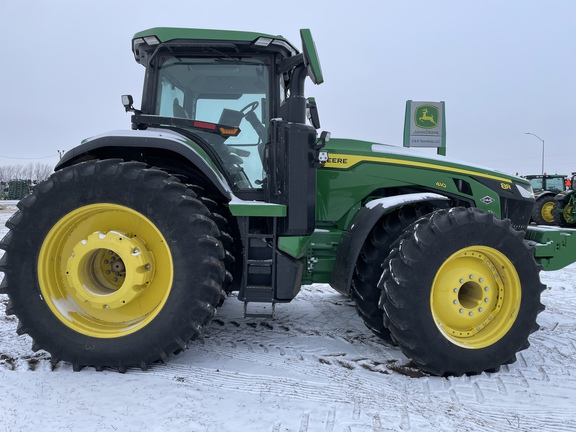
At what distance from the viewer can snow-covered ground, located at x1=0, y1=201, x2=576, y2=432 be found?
229 cm

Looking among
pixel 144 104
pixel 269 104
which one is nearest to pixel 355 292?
pixel 269 104

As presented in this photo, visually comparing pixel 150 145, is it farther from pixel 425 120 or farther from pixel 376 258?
pixel 425 120

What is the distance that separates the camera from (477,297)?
3119mm

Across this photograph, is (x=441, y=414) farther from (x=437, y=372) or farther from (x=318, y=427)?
(x=318, y=427)

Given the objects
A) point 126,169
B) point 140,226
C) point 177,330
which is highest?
point 126,169

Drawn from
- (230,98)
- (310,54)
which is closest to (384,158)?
(310,54)

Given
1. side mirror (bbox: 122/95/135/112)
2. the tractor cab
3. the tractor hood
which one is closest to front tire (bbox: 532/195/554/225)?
the tractor hood

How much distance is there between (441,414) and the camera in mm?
2406

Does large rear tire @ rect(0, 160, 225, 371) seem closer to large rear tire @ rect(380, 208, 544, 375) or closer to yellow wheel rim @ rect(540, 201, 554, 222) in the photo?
large rear tire @ rect(380, 208, 544, 375)

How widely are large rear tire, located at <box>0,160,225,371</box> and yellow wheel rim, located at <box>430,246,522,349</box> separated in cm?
155

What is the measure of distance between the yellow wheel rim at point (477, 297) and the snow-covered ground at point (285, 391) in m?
0.29

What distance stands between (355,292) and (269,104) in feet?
5.45

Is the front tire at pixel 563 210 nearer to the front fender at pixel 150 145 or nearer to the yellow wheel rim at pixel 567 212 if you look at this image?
the yellow wheel rim at pixel 567 212

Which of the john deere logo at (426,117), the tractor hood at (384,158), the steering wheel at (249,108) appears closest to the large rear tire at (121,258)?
the steering wheel at (249,108)
